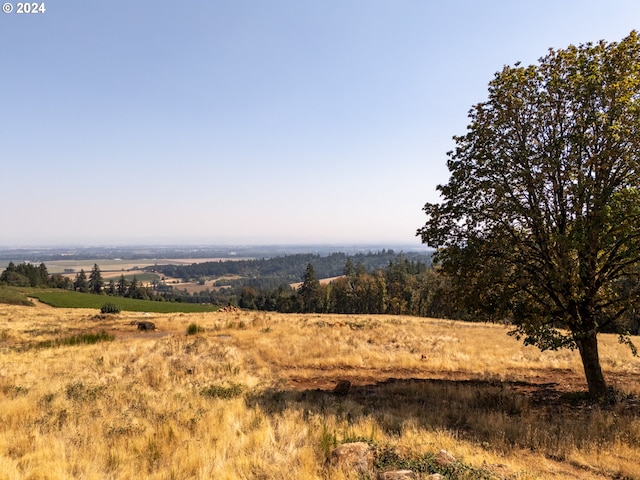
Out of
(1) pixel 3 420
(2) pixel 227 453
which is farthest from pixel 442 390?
(1) pixel 3 420

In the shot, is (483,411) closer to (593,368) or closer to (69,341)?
(593,368)

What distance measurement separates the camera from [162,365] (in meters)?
16.1

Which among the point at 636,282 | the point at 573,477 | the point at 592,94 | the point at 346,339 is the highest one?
the point at 592,94

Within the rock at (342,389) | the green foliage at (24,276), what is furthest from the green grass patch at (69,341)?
the green foliage at (24,276)

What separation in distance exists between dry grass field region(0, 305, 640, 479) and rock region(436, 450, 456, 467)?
410mm

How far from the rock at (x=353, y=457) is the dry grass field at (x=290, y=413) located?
314 millimetres

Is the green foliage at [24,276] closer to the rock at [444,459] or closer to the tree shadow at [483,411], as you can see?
the tree shadow at [483,411]

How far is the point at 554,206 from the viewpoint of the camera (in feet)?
37.3

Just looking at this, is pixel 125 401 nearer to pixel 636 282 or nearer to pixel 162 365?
pixel 162 365

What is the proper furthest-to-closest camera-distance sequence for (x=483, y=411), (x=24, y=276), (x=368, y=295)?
(x=24, y=276), (x=368, y=295), (x=483, y=411)

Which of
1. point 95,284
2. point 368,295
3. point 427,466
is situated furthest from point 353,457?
point 95,284

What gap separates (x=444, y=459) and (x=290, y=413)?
4744 mm

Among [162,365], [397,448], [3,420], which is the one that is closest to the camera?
[397,448]

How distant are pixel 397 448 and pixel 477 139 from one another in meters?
10.5
